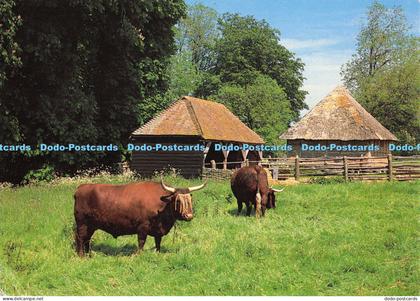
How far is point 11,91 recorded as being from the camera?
655 inches

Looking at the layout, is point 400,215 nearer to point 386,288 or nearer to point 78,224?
point 386,288

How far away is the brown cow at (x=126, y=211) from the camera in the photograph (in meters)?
8.41

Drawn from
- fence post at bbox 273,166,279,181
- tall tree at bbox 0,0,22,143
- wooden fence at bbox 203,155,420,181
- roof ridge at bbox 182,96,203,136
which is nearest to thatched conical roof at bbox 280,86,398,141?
wooden fence at bbox 203,155,420,181

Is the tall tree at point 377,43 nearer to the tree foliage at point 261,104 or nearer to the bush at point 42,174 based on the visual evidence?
the tree foliage at point 261,104

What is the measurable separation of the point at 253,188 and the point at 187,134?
19.7 feet

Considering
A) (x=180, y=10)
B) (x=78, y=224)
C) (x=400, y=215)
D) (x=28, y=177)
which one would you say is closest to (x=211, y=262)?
(x=78, y=224)

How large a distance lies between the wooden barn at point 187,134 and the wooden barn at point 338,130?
10.4m

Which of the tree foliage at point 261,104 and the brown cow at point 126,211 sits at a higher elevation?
the tree foliage at point 261,104

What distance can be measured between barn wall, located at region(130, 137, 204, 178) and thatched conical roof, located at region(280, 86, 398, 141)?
15333mm

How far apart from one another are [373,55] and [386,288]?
13.9 metres

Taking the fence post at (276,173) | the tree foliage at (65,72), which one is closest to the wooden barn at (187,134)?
the tree foliage at (65,72)

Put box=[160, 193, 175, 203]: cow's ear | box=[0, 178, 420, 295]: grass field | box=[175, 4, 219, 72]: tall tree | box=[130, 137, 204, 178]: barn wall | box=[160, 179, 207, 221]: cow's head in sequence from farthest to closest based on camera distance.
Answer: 1. box=[130, 137, 204, 178]: barn wall
2. box=[175, 4, 219, 72]: tall tree
3. box=[160, 193, 175, 203]: cow's ear
4. box=[160, 179, 207, 221]: cow's head
5. box=[0, 178, 420, 295]: grass field

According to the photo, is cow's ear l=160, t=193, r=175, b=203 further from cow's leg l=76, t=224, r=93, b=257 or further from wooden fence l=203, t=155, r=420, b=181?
wooden fence l=203, t=155, r=420, b=181

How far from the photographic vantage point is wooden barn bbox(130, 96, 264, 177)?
1542cm
